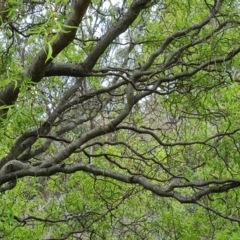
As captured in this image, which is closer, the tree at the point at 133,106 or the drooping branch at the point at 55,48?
the drooping branch at the point at 55,48

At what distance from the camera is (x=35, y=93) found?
7.61 feet

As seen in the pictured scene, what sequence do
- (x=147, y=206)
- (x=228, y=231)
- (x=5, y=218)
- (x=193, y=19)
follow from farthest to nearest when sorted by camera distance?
(x=147, y=206)
(x=193, y=19)
(x=228, y=231)
(x=5, y=218)

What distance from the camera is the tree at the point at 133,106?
3912mm

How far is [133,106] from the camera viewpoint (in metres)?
5.17

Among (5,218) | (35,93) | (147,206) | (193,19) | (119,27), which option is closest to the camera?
(35,93)

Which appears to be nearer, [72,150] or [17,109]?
[17,109]

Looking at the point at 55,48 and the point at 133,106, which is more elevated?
the point at 133,106

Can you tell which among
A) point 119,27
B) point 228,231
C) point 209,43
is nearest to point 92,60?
point 119,27

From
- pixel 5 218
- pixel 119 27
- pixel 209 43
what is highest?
pixel 209 43

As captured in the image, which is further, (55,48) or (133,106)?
(133,106)

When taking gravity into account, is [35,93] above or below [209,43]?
below

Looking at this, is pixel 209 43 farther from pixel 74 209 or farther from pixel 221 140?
pixel 74 209

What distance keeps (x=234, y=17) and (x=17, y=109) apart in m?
3.02

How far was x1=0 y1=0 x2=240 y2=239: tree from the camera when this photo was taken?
3.91 metres
